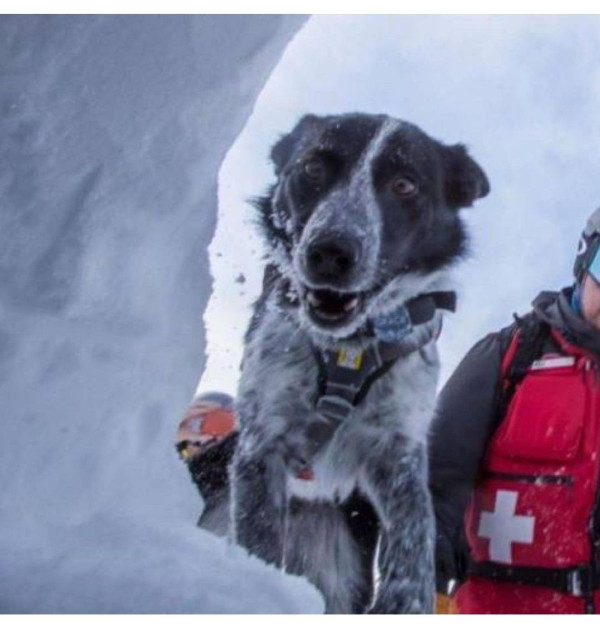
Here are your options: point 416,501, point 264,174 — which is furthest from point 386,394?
point 264,174

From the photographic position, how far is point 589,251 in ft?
6.50

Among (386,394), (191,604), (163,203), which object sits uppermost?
(163,203)

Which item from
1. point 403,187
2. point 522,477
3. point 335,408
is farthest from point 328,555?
point 403,187

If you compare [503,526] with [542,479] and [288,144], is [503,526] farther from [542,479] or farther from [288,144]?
[288,144]

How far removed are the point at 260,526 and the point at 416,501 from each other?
1.01 feet

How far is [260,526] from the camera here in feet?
6.27

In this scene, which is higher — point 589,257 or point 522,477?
point 589,257

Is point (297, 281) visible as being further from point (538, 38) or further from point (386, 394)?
point (538, 38)

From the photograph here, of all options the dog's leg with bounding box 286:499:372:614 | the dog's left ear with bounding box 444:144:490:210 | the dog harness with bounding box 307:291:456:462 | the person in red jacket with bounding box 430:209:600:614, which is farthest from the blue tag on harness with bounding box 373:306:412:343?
the dog's leg with bounding box 286:499:372:614

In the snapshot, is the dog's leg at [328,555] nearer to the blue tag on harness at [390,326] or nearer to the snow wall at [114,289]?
the snow wall at [114,289]

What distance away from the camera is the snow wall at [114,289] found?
1768 mm

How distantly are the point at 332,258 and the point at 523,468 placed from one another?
1.77 ft

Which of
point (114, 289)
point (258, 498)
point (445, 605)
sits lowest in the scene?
point (445, 605)

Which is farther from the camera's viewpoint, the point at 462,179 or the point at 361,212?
the point at 462,179
